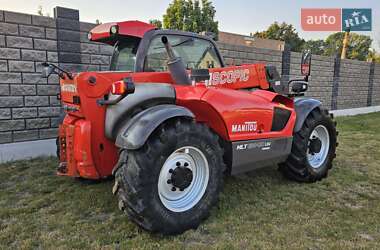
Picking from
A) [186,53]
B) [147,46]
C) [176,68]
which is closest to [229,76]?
[186,53]

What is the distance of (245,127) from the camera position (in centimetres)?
341

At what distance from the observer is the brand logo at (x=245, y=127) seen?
3.32m

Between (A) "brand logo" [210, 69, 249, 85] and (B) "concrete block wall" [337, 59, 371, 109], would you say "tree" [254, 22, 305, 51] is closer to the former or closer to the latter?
(B) "concrete block wall" [337, 59, 371, 109]

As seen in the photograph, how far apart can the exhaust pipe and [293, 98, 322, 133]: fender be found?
170cm

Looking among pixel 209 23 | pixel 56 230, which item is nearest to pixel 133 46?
pixel 56 230

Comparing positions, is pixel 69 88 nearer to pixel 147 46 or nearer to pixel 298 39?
pixel 147 46

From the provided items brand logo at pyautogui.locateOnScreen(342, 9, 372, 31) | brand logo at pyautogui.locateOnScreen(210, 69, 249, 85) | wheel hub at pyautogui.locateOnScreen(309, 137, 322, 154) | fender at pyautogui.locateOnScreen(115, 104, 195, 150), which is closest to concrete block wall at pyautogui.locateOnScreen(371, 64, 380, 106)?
brand logo at pyautogui.locateOnScreen(342, 9, 372, 31)

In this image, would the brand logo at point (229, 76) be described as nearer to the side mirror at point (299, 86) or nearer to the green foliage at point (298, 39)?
the side mirror at point (299, 86)

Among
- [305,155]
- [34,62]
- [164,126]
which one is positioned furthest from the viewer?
[34,62]

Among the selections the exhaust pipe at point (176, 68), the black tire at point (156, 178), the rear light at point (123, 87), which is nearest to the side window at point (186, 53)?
the exhaust pipe at point (176, 68)

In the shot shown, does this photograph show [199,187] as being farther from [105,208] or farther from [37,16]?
[37,16]

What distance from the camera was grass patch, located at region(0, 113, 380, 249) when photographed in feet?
9.05

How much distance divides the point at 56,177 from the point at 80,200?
111 cm

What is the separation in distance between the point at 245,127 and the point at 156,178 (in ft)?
3.93
